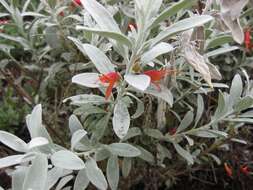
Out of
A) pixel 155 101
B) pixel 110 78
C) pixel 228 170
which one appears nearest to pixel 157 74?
pixel 110 78

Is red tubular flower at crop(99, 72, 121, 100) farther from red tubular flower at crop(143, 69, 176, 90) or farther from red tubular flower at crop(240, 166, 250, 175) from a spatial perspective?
red tubular flower at crop(240, 166, 250, 175)

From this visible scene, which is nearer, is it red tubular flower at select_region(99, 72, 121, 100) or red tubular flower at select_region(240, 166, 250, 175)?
red tubular flower at select_region(99, 72, 121, 100)

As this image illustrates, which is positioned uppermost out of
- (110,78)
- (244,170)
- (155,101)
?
(110,78)

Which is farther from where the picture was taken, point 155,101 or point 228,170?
point 228,170

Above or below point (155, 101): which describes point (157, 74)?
above

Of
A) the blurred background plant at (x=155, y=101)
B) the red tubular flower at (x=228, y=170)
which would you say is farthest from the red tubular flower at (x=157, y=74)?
the red tubular flower at (x=228, y=170)

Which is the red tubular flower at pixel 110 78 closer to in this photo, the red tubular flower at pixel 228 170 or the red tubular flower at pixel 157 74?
the red tubular flower at pixel 157 74

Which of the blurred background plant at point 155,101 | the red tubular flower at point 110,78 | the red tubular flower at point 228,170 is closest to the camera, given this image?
the red tubular flower at point 110,78

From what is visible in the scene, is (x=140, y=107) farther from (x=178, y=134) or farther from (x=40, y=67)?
(x=40, y=67)

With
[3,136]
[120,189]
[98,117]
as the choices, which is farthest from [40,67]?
[3,136]

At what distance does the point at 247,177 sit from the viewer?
168cm

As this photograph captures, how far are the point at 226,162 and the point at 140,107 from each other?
0.62 metres

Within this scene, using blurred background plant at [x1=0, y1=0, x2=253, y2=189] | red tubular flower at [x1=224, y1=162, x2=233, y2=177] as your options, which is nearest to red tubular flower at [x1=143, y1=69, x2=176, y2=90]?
blurred background plant at [x1=0, y1=0, x2=253, y2=189]

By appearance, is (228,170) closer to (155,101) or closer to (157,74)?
(155,101)
